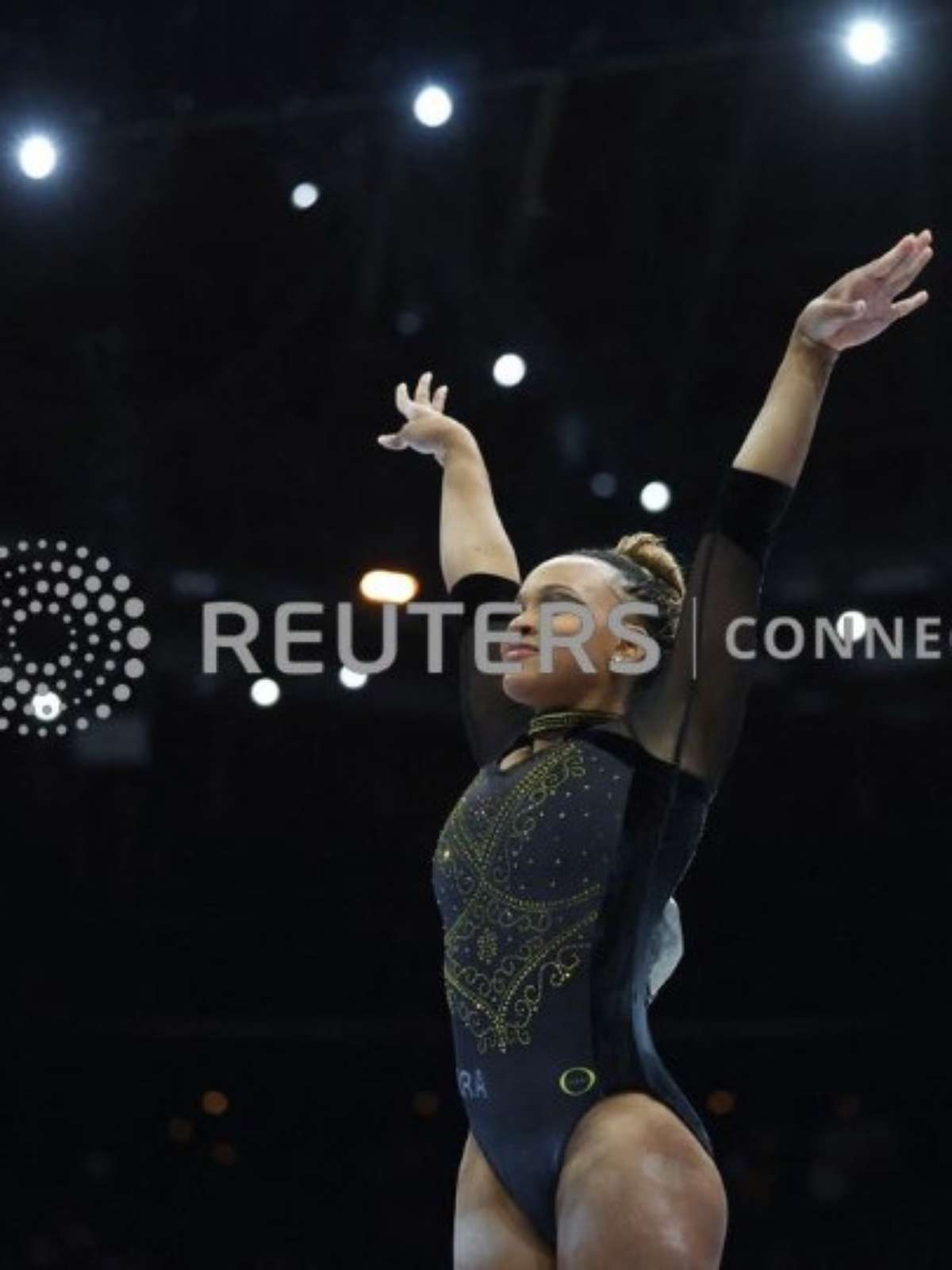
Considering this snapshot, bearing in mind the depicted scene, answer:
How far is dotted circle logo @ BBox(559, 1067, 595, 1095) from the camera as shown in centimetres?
191

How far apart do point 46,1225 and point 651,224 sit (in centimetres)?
264

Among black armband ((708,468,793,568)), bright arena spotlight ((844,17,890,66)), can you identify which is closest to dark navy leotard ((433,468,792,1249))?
black armband ((708,468,793,568))

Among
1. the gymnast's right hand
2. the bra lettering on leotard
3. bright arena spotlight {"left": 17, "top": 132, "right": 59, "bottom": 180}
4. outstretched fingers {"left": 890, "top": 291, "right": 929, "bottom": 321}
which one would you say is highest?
bright arena spotlight {"left": 17, "top": 132, "right": 59, "bottom": 180}

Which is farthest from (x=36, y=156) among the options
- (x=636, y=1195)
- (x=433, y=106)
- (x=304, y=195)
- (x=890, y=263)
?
(x=636, y=1195)

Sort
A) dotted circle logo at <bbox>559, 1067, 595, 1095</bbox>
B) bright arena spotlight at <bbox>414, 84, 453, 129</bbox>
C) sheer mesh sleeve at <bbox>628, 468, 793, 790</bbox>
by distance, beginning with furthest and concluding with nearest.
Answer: bright arena spotlight at <bbox>414, 84, 453, 129</bbox>
sheer mesh sleeve at <bbox>628, 468, 793, 790</bbox>
dotted circle logo at <bbox>559, 1067, 595, 1095</bbox>

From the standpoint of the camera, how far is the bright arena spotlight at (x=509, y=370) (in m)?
4.30

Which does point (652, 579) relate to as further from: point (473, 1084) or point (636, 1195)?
point (636, 1195)

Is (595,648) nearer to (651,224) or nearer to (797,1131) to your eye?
(651,224)

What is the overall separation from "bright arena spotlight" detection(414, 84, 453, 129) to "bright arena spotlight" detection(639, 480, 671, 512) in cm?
105

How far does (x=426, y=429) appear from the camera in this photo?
2.51 m

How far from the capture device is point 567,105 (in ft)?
12.2

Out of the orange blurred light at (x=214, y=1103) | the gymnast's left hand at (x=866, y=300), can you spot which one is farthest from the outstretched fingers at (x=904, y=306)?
the orange blurred light at (x=214, y=1103)

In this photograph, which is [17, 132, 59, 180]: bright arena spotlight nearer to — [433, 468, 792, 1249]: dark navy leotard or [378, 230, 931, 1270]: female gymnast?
[378, 230, 931, 1270]: female gymnast

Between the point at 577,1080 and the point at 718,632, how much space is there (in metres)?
0.46
